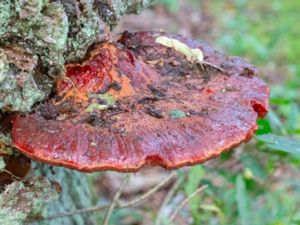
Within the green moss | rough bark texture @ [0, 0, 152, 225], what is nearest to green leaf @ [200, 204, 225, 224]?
the green moss

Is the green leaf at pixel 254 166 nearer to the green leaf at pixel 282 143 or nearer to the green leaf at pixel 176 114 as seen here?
the green leaf at pixel 282 143

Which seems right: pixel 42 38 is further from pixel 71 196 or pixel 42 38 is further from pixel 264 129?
pixel 71 196

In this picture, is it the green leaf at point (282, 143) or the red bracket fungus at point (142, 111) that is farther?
the green leaf at point (282, 143)

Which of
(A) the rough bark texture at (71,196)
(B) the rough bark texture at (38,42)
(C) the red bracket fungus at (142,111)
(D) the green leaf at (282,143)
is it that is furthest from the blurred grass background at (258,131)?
(B) the rough bark texture at (38,42)

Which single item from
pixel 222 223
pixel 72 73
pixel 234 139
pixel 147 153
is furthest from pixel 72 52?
pixel 222 223

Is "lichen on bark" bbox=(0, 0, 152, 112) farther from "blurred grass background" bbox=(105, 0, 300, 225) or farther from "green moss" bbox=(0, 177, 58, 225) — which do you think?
"blurred grass background" bbox=(105, 0, 300, 225)

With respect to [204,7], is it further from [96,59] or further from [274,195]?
[96,59]
